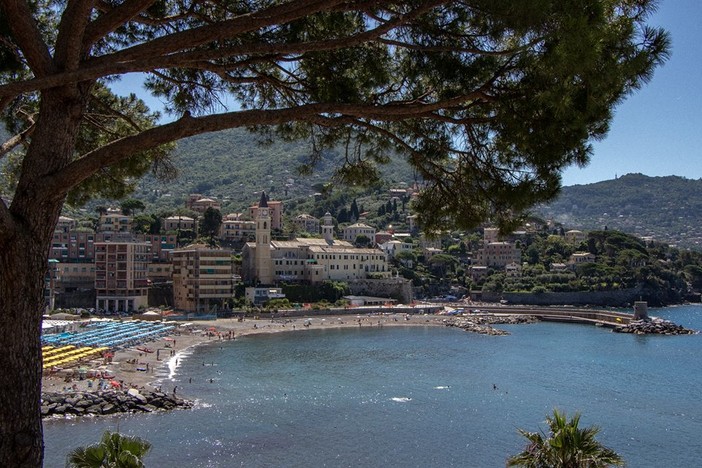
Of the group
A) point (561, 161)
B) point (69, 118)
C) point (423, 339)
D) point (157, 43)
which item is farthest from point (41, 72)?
point (423, 339)

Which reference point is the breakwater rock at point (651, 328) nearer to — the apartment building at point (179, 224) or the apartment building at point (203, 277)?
the apartment building at point (203, 277)

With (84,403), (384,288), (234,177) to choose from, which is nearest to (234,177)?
(234,177)

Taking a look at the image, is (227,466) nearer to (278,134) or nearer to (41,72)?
(278,134)

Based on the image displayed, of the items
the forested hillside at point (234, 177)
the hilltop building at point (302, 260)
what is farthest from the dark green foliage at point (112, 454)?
the forested hillside at point (234, 177)

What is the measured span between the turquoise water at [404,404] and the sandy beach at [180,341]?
1.23m

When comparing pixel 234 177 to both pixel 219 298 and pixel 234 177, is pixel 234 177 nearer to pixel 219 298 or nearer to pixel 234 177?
pixel 234 177

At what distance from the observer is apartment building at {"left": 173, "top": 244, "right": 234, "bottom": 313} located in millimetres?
49281

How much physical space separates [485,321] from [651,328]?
11391 mm

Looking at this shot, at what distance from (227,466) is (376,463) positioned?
3428 mm

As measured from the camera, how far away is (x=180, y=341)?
3753 centimetres

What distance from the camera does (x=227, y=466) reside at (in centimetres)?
1606

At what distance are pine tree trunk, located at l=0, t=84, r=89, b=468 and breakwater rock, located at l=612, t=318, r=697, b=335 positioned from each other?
46.9 m

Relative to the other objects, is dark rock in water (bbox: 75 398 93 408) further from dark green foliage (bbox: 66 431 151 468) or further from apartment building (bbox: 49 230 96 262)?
apartment building (bbox: 49 230 96 262)

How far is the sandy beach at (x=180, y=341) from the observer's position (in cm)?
2439
